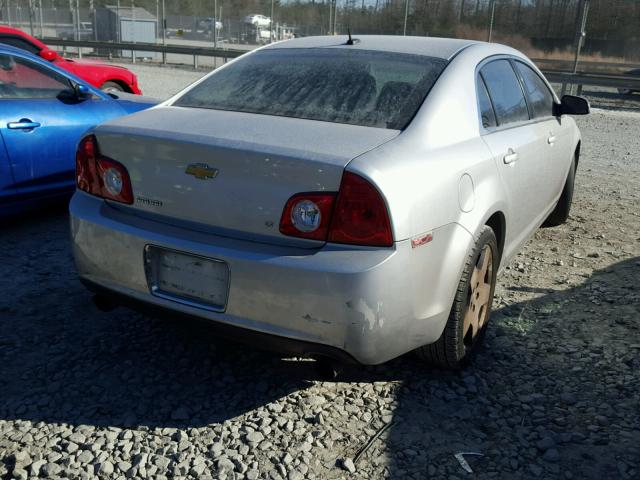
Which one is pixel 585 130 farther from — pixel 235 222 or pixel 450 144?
pixel 235 222

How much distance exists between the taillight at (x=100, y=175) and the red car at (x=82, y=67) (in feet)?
20.6

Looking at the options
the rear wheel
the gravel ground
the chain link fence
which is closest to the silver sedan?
the gravel ground

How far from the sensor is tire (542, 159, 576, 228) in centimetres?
568

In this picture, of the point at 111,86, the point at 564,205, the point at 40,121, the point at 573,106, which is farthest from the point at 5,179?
Result: the point at 111,86

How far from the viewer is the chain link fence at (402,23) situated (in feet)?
78.3

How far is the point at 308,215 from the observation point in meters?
2.63

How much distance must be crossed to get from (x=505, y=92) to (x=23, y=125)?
3540 millimetres

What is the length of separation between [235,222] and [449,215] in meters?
0.92

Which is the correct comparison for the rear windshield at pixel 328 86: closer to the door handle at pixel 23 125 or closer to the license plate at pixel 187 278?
the license plate at pixel 187 278

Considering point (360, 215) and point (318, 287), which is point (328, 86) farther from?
point (318, 287)

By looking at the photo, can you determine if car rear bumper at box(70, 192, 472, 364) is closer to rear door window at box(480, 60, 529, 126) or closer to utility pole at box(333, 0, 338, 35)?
rear door window at box(480, 60, 529, 126)

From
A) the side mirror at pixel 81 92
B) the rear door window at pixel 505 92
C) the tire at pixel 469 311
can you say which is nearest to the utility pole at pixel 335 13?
the side mirror at pixel 81 92

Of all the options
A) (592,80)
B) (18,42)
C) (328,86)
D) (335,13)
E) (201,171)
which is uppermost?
(335,13)

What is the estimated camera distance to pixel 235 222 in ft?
8.99
